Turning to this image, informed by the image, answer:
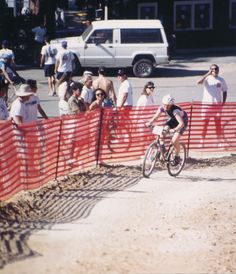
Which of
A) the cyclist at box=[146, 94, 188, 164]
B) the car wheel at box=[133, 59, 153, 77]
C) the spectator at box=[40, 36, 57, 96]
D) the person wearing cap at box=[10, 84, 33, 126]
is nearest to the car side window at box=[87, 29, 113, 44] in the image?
the car wheel at box=[133, 59, 153, 77]

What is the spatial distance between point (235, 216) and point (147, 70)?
1599 cm

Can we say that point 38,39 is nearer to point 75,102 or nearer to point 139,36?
A: point 139,36

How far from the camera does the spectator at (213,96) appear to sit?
14.7m

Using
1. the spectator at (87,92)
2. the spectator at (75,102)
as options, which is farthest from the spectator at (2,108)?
the spectator at (87,92)

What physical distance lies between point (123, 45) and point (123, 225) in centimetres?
1670

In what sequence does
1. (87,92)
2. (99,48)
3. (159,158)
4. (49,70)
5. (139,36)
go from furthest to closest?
(139,36) → (99,48) → (49,70) → (87,92) → (159,158)

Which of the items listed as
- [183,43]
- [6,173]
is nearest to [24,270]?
[6,173]

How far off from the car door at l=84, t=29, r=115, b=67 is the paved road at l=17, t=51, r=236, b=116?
867 mm

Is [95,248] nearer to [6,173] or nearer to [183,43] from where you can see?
[6,173]

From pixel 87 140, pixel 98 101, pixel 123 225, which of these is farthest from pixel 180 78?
pixel 123 225

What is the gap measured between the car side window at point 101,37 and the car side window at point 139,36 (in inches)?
18.5

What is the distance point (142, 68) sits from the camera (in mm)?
25828

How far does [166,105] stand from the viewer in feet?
39.8

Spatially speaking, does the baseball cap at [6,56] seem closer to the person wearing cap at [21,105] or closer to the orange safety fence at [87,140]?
the orange safety fence at [87,140]
